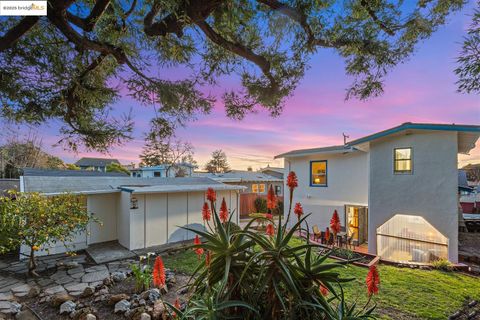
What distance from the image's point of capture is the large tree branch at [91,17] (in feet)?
8.60

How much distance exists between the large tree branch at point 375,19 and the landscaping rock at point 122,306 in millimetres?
5697

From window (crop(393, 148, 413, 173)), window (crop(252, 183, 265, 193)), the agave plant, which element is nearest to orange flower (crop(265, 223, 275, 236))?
the agave plant

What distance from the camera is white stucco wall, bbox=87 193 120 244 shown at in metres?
8.75

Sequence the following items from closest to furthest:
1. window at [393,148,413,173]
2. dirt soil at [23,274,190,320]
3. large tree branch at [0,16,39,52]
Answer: large tree branch at [0,16,39,52] → dirt soil at [23,274,190,320] → window at [393,148,413,173]

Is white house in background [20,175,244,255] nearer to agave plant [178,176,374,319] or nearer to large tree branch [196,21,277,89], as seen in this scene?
large tree branch [196,21,277,89]

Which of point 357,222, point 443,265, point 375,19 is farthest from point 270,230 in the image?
point 357,222

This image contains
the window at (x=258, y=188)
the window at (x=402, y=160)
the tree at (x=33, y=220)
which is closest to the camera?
the tree at (x=33, y=220)

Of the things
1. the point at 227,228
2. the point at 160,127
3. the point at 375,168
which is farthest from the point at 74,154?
the point at 375,168

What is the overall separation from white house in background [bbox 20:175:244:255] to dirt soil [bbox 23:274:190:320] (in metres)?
3.52

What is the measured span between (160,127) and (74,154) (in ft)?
5.38

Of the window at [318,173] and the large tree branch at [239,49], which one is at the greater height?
the large tree branch at [239,49]

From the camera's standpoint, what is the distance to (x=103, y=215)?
903 centimetres

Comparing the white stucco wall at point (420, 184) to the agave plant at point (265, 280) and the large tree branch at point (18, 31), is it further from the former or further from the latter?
the large tree branch at point (18, 31)

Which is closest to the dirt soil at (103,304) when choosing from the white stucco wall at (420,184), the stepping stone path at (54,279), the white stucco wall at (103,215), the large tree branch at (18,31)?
the stepping stone path at (54,279)
